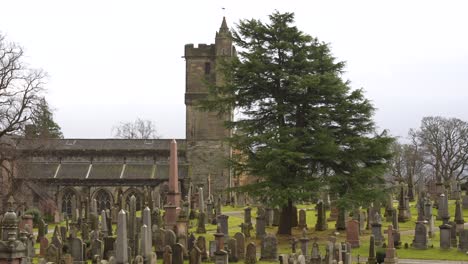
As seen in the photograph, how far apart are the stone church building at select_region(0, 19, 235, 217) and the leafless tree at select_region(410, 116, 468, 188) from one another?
24.6m

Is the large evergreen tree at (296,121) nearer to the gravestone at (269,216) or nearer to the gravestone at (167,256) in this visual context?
the gravestone at (269,216)

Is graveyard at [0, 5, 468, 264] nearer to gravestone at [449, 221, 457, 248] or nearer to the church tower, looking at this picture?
gravestone at [449, 221, 457, 248]

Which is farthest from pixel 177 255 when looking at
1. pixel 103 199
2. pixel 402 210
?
pixel 103 199

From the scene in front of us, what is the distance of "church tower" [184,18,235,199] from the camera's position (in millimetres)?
53750

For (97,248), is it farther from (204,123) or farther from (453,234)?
(204,123)

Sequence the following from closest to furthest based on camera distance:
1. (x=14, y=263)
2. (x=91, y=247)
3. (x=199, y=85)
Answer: (x=14, y=263), (x=91, y=247), (x=199, y=85)

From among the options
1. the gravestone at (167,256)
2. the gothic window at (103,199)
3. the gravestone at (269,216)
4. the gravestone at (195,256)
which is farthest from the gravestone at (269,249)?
the gothic window at (103,199)

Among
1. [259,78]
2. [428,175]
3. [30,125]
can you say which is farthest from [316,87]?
[428,175]

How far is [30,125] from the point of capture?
3372 cm

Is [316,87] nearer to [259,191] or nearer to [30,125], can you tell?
[259,191]

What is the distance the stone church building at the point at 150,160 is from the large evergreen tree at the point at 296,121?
76.0ft

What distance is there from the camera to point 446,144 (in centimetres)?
6669

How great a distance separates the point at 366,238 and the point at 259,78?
28.3ft

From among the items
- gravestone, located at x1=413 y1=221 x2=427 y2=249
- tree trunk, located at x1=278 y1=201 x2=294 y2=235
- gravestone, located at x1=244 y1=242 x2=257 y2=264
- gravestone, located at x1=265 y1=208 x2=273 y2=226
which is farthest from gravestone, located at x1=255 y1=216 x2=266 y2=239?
gravestone, located at x1=413 y1=221 x2=427 y2=249
